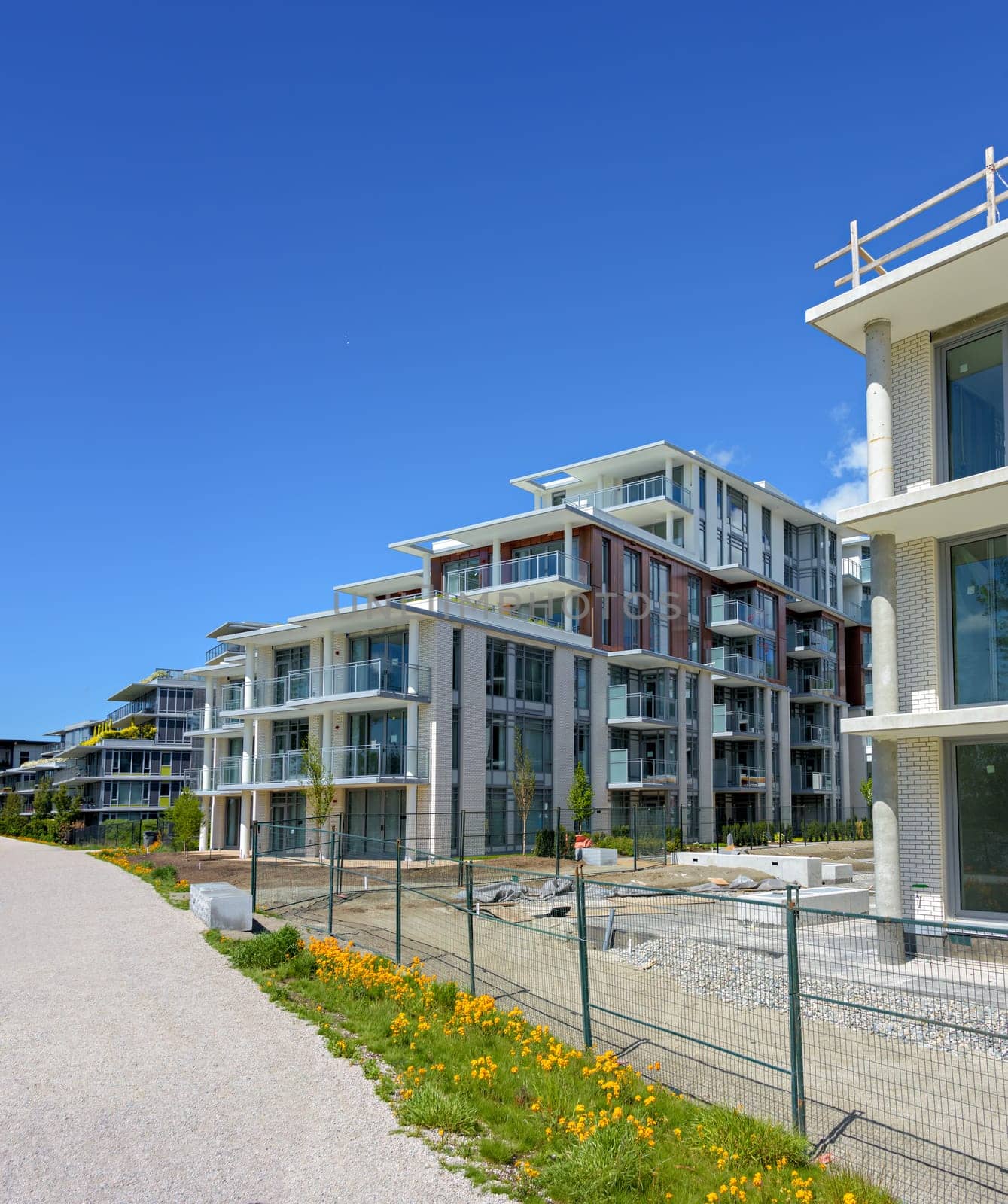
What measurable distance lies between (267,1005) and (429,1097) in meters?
4.27

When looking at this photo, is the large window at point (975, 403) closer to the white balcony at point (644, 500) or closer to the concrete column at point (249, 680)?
the white balcony at point (644, 500)

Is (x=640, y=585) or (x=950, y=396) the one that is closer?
(x=950, y=396)

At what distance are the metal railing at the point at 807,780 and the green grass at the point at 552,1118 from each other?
1769 inches

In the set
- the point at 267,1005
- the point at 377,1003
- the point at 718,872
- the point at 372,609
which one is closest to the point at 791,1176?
the point at 377,1003

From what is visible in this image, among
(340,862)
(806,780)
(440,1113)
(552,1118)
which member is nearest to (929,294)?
(552,1118)

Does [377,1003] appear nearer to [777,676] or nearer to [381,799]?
[381,799]

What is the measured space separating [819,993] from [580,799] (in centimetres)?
2535

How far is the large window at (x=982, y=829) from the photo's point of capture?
13547 mm

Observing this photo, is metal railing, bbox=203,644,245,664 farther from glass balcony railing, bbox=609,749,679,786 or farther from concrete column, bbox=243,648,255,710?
glass balcony railing, bbox=609,749,679,786

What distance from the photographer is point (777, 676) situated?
168 ft

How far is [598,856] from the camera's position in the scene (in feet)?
99.1

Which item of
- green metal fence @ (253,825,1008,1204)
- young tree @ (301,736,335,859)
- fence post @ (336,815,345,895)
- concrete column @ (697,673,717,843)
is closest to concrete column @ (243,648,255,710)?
young tree @ (301,736,335,859)

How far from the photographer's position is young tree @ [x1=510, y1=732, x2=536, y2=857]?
35.7m

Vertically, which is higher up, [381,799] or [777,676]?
[777,676]
